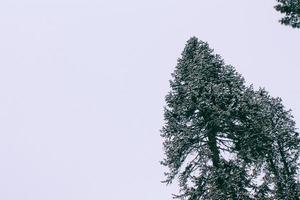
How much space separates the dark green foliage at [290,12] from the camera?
61.3 ft

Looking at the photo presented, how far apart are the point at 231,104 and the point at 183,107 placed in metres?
2.56

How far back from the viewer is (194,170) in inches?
902

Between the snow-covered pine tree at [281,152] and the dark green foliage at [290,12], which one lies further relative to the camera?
the snow-covered pine tree at [281,152]

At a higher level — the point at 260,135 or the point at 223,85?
the point at 223,85

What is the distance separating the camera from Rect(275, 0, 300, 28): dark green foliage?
18.7 metres

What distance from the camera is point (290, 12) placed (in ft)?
62.1

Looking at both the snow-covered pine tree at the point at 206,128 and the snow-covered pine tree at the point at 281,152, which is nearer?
the snow-covered pine tree at the point at 206,128

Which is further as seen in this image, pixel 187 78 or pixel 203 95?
pixel 187 78

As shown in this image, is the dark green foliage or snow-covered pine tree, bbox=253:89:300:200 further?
snow-covered pine tree, bbox=253:89:300:200

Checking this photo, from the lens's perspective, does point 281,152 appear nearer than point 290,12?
No

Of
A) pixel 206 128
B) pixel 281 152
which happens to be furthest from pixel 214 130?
pixel 281 152

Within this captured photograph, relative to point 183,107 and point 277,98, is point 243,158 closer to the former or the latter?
point 183,107

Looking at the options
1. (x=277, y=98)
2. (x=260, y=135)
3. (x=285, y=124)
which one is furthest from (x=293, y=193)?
(x=260, y=135)

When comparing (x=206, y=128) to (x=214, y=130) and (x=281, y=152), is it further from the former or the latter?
(x=281, y=152)
